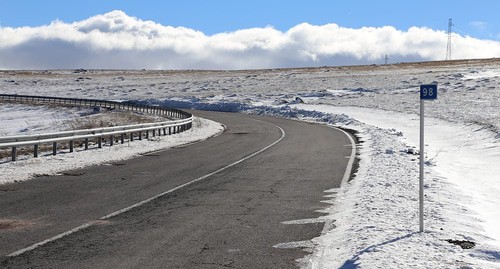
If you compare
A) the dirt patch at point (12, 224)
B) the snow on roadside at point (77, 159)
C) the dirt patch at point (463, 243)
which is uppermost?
the dirt patch at point (463, 243)

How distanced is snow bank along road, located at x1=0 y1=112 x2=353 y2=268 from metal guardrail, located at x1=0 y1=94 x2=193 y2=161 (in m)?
2.82

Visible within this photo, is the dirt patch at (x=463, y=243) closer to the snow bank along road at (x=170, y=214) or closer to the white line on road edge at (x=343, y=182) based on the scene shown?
the white line on road edge at (x=343, y=182)

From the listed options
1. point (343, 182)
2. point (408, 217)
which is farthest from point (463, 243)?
point (343, 182)

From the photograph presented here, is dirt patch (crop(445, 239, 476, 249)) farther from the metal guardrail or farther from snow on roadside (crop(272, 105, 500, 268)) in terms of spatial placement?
the metal guardrail

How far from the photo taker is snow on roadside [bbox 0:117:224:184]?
16.4 m

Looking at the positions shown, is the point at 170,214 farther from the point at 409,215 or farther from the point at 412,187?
the point at 412,187

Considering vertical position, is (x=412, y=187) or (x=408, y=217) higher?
(x=408, y=217)

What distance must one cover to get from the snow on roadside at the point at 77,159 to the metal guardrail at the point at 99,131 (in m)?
0.45

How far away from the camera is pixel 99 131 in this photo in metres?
24.2

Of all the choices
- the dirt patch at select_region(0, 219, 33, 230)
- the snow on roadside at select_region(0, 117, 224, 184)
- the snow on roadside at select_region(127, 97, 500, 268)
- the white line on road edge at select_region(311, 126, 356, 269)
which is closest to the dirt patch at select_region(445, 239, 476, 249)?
the snow on roadside at select_region(127, 97, 500, 268)

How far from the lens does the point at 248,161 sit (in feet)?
66.1

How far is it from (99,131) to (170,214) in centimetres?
1424

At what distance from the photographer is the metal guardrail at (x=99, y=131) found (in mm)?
19516

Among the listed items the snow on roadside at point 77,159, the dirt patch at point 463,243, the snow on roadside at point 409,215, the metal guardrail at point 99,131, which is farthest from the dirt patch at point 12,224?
the metal guardrail at point 99,131
